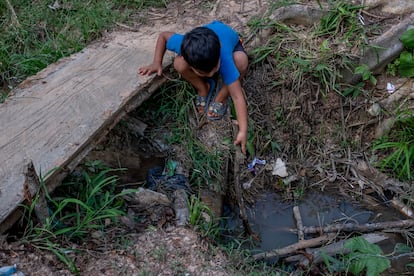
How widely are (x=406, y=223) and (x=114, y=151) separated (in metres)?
2.03

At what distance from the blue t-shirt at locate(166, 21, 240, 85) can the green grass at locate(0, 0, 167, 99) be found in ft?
3.05

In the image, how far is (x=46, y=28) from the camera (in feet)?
13.9

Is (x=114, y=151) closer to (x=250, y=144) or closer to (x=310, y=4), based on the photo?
(x=250, y=144)

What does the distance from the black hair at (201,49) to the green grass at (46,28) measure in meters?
1.24

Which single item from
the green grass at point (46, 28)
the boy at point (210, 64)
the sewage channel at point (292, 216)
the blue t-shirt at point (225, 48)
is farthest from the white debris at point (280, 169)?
the green grass at point (46, 28)

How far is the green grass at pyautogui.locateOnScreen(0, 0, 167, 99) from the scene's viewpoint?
3906mm

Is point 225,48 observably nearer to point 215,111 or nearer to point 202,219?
point 215,111

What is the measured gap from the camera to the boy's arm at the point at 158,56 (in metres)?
3.42

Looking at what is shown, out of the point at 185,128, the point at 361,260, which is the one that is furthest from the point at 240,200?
the point at 361,260

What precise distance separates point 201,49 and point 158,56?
56cm

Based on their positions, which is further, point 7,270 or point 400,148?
point 400,148

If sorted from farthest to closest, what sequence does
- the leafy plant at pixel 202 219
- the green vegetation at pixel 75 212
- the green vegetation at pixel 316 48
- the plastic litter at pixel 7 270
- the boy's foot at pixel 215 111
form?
the green vegetation at pixel 316 48 → the boy's foot at pixel 215 111 → the leafy plant at pixel 202 219 → the green vegetation at pixel 75 212 → the plastic litter at pixel 7 270

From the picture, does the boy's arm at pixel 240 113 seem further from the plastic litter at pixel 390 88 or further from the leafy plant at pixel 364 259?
the plastic litter at pixel 390 88

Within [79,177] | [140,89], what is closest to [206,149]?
[140,89]
